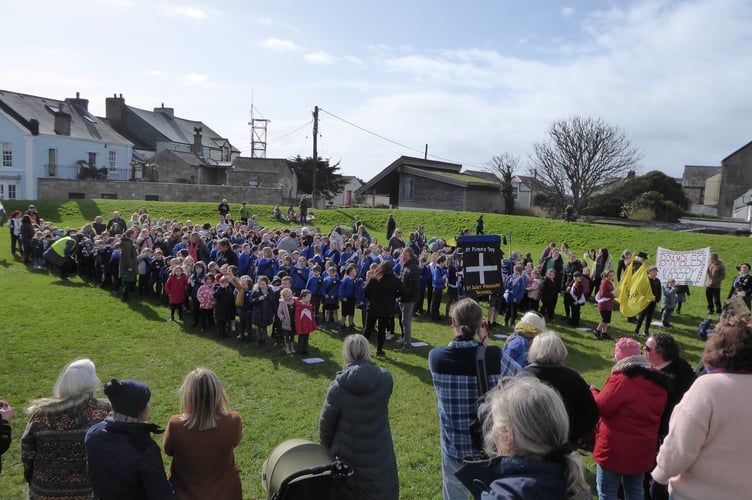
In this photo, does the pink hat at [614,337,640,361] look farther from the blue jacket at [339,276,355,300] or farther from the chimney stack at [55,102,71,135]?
the chimney stack at [55,102,71,135]

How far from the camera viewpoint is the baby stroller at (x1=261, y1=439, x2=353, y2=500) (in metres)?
3.59

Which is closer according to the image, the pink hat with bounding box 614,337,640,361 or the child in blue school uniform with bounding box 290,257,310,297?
the pink hat with bounding box 614,337,640,361

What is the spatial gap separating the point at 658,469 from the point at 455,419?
1.57m

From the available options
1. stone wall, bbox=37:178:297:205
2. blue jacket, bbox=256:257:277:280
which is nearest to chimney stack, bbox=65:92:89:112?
stone wall, bbox=37:178:297:205

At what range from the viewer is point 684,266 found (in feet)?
49.2

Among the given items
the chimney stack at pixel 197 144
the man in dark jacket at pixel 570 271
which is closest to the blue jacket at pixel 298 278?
the man in dark jacket at pixel 570 271

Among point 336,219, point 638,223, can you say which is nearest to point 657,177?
point 638,223

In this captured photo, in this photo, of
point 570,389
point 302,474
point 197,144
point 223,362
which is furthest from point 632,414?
point 197,144

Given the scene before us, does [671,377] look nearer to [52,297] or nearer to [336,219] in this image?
[52,297]

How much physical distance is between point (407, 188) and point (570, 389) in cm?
3745

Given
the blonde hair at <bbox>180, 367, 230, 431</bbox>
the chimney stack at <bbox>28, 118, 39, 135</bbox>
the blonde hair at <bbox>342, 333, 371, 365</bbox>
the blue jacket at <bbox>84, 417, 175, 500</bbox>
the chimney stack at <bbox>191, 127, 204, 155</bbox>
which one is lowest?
the blue jacket at <bbox>84, 417, 175, 500</bbox>

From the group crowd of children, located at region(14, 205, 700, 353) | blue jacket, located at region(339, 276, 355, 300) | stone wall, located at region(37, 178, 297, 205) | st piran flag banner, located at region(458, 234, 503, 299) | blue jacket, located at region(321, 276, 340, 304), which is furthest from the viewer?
stone wall, located at region(37, 178, 297, 205)

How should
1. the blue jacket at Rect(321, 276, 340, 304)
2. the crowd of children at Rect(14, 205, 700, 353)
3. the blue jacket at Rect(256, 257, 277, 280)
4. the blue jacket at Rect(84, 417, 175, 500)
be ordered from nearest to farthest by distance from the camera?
the blue jacket at Rect(84, 417, 175, 500), the crowd of children at Rect(14, 205, 700, 353), the blue jacket at Rect(321, 276, 340, 304), the blue jacket at Rect(256, 257, 277, 280)

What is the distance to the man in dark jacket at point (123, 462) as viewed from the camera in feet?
10.8
